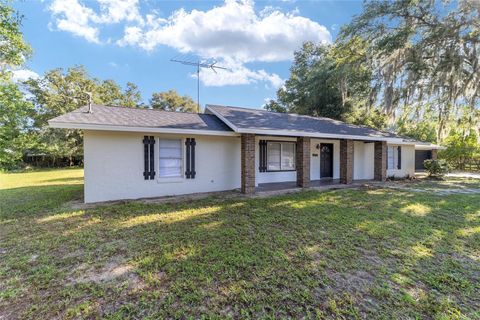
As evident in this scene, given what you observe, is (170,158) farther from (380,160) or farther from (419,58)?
(419,58)

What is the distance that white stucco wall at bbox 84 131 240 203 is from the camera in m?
6.98

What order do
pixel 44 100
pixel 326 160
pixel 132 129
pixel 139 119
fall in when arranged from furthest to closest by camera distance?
pixel 44 100
pixel 326 160
pixel 139 119
pixel 132 129

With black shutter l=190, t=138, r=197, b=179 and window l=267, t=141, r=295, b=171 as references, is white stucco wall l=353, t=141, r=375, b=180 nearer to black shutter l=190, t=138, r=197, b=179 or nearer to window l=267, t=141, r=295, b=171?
window l=267, t=141, r=295, b=171

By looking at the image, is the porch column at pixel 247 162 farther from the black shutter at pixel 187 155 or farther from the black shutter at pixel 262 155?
the black shutter at pixel 187 155

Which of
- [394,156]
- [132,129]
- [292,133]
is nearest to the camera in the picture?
[132,129]

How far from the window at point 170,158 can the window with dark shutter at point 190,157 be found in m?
0.21

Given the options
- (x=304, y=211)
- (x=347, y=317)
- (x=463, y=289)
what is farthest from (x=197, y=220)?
(x=463, y=289)

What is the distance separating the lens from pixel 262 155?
1035 centimetres

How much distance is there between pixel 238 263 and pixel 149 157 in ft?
17.9

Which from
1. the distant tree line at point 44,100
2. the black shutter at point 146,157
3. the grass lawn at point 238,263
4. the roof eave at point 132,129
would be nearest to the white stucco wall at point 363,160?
the grass lawn at point 238,263

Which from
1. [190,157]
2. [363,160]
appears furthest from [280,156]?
[363,160]

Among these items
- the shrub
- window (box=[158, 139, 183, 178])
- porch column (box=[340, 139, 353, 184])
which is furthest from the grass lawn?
the shrub

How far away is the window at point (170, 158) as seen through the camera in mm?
7988

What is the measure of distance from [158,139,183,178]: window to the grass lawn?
6.92 ft
